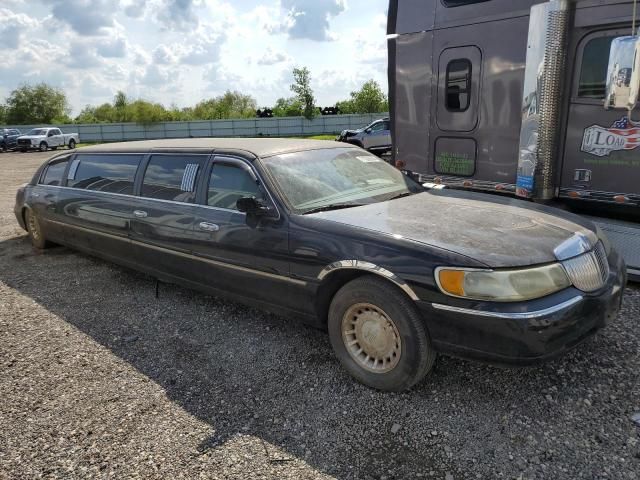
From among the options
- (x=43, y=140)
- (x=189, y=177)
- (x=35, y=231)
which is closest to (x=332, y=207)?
(x=189, y=177)

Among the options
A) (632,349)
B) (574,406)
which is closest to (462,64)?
(632,349)

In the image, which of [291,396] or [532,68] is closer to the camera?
[291,396]

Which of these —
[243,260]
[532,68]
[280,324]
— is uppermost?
[532,68]

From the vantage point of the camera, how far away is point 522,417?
275 cm

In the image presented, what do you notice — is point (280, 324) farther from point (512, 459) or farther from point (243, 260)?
point (512, 459)

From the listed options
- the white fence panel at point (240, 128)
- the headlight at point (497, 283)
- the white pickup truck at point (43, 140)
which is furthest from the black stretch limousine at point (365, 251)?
the white fence panel at point (240, 128)

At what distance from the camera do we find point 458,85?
18.6ft

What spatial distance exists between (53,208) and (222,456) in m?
4.69

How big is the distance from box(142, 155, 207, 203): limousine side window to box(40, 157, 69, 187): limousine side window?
2026mm

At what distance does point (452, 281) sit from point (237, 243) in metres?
1.74

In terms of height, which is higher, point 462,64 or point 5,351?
point 462,64

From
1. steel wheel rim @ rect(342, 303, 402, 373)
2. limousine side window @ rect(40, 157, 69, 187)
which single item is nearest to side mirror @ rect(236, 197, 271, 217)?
steel wheel rim @ rect(342, 303, 402, 373)

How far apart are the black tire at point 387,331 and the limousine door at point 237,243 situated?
46 centimetres

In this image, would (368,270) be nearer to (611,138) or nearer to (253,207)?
(253,207)
